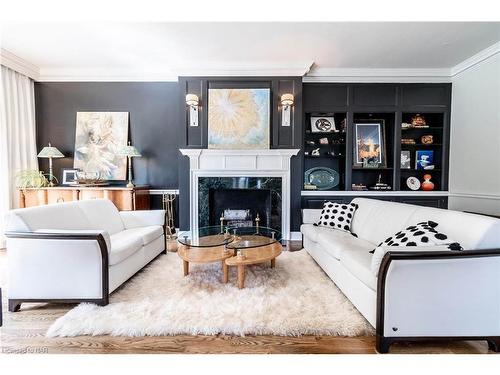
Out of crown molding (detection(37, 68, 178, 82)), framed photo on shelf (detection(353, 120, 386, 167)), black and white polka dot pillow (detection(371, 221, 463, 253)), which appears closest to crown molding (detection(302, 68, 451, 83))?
framed photo on shelf (detection(353, 120, 386, 167))

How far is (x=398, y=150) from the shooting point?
170 inches

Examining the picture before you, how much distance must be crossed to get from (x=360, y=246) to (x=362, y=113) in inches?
118

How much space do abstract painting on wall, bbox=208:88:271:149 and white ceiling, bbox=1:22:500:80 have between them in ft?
1.21

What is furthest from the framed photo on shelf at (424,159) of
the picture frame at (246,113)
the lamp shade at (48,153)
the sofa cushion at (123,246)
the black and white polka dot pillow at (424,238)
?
the lamp shade at (48,153)

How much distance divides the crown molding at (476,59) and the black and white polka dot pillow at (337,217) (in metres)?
3.10

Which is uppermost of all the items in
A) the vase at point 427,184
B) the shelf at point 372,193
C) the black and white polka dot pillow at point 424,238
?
the vase at point 427,184

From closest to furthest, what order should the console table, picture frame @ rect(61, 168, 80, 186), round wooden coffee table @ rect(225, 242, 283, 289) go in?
1. round wooden coffee table @ rect(225, 242, 283, 289)
2. the console table
3. picture frame @ rect(61, 168, 80, 186)

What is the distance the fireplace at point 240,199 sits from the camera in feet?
13.8

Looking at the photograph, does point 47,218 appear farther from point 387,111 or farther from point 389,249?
point 387,111

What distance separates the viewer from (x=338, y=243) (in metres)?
2.45

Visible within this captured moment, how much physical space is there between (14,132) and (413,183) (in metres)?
7.06

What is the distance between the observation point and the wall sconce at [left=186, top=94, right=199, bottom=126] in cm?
404

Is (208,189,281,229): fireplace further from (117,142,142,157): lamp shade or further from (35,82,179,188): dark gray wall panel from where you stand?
(117,142,142,157): lamp shade

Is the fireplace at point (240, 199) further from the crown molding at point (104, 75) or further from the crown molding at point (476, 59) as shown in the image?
the crown molding at point (476, 59)
